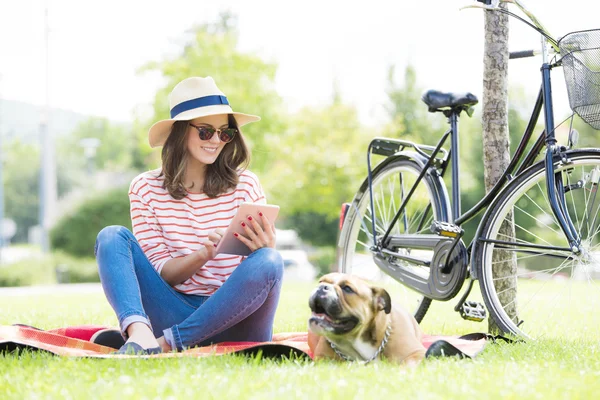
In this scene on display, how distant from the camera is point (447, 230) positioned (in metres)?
3.90

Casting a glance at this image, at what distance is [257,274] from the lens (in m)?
3.40

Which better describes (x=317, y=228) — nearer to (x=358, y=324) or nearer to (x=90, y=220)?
(x=90, y=220)

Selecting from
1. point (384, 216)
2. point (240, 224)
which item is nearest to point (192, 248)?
point (240, 224)

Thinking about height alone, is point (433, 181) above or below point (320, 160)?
above

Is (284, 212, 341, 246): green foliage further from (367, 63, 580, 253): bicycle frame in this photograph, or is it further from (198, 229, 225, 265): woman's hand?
(198, 229, 225, 265): woman's hand

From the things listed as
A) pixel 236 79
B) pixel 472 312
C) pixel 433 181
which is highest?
pixel 236 79

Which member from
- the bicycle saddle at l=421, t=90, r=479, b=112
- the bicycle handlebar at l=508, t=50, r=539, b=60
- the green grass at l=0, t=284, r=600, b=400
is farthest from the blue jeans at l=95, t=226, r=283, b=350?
the bicycle handlebar at l=508, t=50, r=539, b=60

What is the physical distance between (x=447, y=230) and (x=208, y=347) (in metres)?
1.40

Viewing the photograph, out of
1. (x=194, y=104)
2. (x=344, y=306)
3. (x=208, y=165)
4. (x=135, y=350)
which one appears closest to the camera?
(x=344, y=306)

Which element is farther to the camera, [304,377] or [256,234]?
[256,234]

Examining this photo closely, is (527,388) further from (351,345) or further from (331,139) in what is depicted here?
(331,139)

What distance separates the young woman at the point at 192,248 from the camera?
340cm

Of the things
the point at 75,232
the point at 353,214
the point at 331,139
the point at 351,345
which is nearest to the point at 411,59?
the point at 331,139

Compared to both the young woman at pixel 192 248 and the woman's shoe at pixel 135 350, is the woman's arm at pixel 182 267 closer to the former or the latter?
the young woman at pixel 192 248
